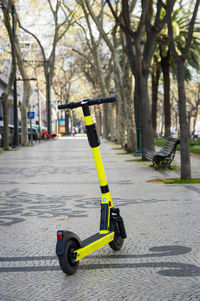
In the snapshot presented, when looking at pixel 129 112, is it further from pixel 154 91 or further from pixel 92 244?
pixel 92 244

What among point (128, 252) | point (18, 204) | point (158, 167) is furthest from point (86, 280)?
point (158, 167)

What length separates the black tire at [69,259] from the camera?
14.3ft

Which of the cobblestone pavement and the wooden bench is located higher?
the wooden bench

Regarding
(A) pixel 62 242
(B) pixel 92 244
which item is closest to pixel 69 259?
(A) pixel 62 242

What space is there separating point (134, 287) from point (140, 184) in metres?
7.71

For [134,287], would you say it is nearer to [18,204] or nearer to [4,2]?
[18,204]

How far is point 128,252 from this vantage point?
534 cm

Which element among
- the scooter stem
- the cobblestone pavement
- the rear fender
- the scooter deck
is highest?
the scooter stem

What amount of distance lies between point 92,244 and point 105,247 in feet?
3.07

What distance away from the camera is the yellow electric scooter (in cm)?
440

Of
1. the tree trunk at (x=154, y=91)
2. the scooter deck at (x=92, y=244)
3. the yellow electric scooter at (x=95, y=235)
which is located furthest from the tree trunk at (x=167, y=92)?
the scooter deck at (x=92, y=244)

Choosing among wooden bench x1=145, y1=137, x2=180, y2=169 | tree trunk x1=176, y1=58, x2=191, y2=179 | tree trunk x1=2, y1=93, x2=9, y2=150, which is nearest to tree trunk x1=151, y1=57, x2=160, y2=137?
tree trunk x1=2, y1=93, x2=9, y2=150

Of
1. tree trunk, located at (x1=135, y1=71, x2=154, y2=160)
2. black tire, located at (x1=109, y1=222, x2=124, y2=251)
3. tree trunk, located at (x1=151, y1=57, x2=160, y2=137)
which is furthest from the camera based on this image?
tree trunk, located at (x1=151, y1=57, x2=160, y2=137)

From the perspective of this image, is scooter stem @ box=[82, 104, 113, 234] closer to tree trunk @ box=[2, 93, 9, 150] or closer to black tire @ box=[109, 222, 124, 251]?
black tire @ box=[109, 222, 124, 251]
